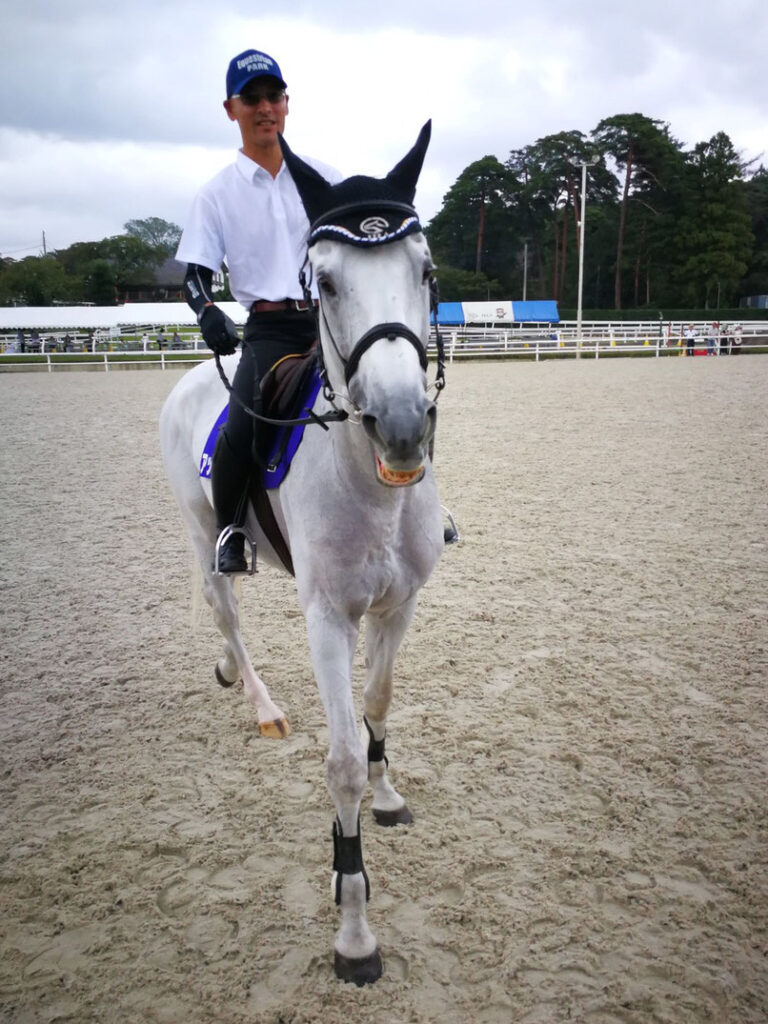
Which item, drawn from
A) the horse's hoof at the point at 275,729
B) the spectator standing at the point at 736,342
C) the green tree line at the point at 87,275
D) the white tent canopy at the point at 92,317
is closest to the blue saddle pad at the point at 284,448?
the horse's hoof at the point at 275,729

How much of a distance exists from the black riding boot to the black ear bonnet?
3.76 feet

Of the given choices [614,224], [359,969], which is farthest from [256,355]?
[614,224]

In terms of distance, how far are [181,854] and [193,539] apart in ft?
6.18

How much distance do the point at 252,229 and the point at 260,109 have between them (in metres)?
0.48

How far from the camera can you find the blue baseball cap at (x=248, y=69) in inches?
119

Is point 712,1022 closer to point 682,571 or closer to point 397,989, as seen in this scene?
point 397,989

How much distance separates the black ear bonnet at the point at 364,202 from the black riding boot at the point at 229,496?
3.76ft

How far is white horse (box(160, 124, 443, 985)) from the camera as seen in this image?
82.3 inches

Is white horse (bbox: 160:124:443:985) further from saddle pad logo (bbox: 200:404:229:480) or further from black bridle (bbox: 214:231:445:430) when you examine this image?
saddle pad logo (bbox: 200:404:229:480)

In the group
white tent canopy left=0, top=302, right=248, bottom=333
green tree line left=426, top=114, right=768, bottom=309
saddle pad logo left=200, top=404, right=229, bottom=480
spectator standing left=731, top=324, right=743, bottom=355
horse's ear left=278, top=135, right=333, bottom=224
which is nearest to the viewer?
horse's ear left=278, top=135, right=333, bottom=224

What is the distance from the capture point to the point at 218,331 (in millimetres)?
2988

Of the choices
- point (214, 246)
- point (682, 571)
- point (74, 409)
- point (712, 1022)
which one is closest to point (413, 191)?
point (214, 246)

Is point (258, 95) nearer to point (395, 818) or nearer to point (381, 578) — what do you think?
point (381, 578)

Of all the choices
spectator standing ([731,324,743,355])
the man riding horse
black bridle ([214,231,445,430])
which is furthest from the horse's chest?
spectator standing ([731,324,743,355])
